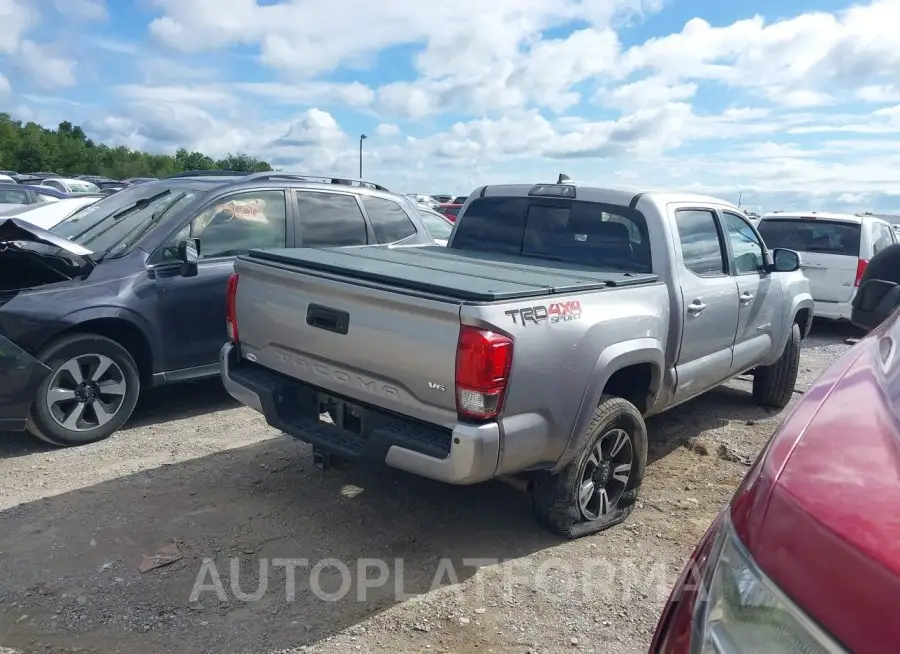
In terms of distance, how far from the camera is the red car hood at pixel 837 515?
114 cm

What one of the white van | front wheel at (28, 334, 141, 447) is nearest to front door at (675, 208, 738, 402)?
front wheel at (28, 334, 141, 447)

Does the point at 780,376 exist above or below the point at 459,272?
below

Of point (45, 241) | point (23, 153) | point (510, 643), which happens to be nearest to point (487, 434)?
point (510, 643)

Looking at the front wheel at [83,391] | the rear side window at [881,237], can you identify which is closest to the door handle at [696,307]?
the front wheel at [83,391]

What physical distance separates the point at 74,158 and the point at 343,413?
242ft

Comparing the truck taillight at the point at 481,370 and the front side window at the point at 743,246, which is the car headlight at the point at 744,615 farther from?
the front side window at the point at 743,246

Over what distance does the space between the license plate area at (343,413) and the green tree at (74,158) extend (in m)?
50.9

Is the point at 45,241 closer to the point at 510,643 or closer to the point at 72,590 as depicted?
the point at 72,590

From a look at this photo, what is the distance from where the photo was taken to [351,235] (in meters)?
6.45

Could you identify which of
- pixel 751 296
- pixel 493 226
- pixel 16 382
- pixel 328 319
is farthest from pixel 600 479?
pixel 16 382

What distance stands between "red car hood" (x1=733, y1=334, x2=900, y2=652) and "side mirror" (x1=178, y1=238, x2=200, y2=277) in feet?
14.8

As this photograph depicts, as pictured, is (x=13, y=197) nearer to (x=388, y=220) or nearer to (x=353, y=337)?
(x=388, y=220)

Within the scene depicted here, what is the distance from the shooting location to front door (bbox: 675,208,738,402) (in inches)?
177

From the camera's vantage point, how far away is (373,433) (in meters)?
3.39
